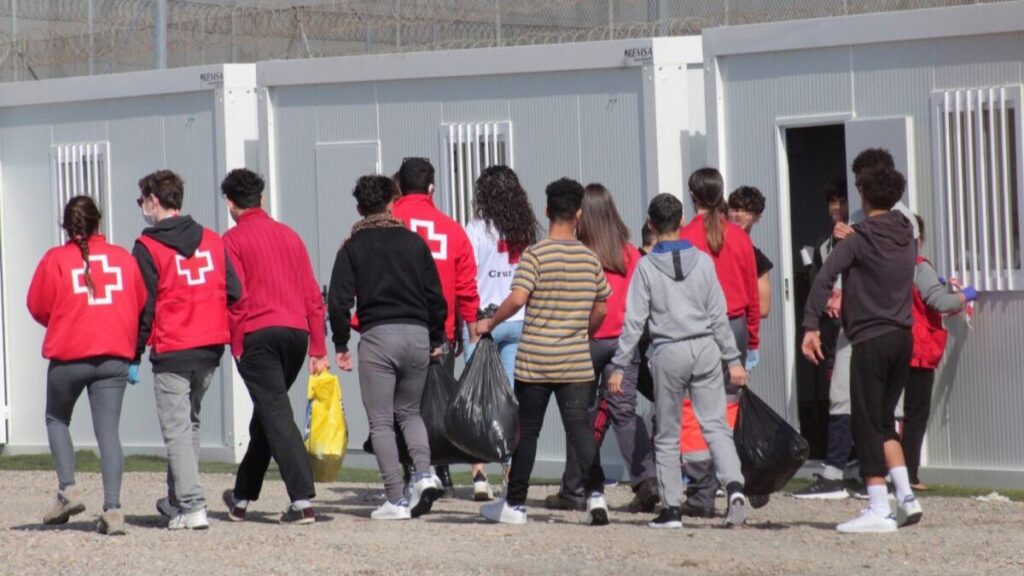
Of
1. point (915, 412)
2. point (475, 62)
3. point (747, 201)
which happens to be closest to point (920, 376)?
point (915, 412)

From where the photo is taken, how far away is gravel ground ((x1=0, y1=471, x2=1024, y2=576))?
7.79 m

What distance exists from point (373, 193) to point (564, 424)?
155 centimetres

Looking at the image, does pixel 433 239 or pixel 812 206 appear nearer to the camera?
pixel 433 239

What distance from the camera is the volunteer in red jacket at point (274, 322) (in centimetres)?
920

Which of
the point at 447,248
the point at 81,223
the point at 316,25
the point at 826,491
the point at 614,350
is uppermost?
the point at 316,25

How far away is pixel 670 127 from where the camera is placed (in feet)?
38.7

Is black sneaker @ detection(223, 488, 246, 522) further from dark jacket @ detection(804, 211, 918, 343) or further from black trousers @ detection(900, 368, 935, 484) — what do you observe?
black trousers @ detection(900, 368, 935, 484)

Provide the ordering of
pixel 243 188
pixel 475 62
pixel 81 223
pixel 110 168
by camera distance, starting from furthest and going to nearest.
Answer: pixel 110 168, pixel 475 62, pixel 243 188, pixel 81 223

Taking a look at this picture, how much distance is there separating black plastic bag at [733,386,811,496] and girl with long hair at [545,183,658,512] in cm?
71

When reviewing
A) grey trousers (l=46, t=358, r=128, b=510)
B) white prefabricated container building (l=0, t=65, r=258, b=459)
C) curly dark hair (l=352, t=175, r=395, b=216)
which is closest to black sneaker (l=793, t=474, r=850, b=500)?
curly dark hair (l=352, t=175, r=395, b=216)

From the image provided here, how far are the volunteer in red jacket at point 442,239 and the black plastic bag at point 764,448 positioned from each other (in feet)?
5.07

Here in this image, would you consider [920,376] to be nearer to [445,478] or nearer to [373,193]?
[445,478]

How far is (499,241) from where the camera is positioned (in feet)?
33.2

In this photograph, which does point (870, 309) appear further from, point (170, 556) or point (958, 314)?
point (170, 556)
